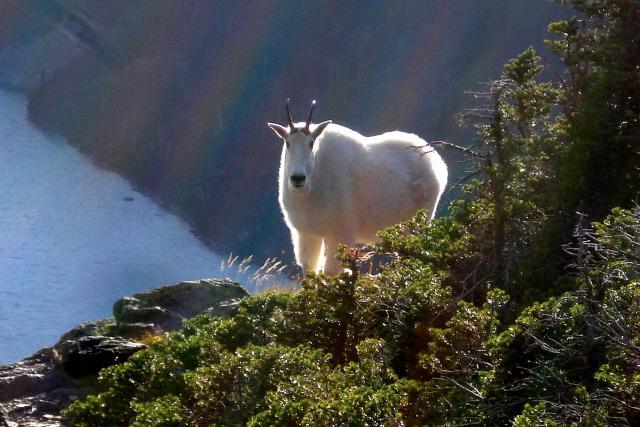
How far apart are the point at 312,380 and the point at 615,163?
2075 mm

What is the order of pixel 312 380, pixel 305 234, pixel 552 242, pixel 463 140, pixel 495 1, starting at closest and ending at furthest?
1. pixel 312 380
2. pixel 552 242
3. pixel 305 234
4. pixel 463 140
5. pixel 495 1

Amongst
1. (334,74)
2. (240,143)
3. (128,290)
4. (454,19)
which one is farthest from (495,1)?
(128,290)

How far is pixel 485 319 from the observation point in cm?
360

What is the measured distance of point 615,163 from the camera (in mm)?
4582

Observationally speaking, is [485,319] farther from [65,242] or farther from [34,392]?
[65,242]

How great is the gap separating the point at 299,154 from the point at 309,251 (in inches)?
37.5

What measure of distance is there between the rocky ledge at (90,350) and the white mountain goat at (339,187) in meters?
1.23

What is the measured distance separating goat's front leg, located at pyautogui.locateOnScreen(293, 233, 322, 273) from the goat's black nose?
0.72 meters

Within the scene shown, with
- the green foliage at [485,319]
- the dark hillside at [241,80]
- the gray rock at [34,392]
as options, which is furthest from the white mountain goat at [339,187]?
the dark hillside at [241,80]

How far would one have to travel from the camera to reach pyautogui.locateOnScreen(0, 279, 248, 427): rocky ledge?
5.05 metres

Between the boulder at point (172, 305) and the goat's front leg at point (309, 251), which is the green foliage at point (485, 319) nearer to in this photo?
the boulder at point (172, 305)

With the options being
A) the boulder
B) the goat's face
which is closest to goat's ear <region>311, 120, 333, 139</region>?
the goat's face

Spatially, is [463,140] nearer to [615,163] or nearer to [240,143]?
[240,143]

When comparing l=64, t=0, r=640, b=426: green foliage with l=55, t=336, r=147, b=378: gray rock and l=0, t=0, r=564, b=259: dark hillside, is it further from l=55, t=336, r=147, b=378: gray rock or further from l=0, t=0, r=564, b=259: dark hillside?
l=0, t=0, r=564, b=259: dark hillside
